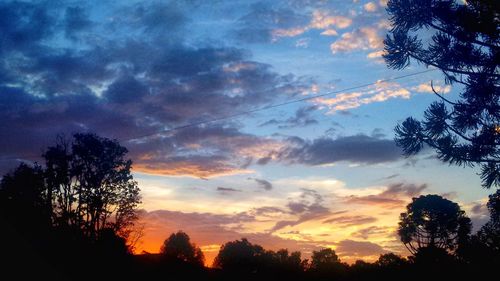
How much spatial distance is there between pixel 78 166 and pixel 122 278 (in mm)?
17381

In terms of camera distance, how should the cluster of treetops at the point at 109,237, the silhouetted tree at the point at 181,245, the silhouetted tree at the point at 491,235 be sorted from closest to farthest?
the cluster of treetops at the point at 109,237 < the silhouetted tree at the point at 491,235 < the silhouetted tree at the point at 181,245

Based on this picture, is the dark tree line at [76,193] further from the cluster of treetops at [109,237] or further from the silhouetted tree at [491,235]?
the silhouetted tree at [491,235]

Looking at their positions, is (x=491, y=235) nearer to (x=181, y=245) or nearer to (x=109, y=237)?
(x=109, y=237)

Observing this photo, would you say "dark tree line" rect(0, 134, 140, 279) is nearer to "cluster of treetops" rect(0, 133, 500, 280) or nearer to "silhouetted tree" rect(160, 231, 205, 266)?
"cluster of treetops" rect(0, 133, 500, 280)

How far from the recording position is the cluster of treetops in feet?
57.3

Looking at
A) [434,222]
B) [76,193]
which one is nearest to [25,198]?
[76,193]

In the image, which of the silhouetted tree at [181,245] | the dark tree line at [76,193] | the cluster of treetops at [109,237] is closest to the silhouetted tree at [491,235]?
the cluster of treetops at [109,237]

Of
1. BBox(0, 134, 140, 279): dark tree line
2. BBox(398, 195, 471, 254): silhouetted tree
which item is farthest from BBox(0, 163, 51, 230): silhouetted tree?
BBox(398, 195, 471, 254): silhouetted tree

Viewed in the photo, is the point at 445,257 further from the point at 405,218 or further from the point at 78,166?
the point at 78,166

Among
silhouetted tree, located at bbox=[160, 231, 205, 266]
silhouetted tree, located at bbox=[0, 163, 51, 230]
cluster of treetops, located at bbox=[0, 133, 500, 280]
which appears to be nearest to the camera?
cluster of treetops, located at bbox=[0, 133, 500, 280]

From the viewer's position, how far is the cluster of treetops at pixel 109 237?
1745 centimetres

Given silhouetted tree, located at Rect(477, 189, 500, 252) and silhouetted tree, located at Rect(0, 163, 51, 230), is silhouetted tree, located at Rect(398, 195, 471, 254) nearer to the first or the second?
silhouetted tree, located at Rect(477, 189, 500, 252)

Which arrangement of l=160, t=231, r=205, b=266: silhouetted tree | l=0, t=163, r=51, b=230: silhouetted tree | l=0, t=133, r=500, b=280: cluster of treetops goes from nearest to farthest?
l=0, t=133, r=500, b=280: cluster of treetops < l=0, t=163, r=51, b=230: silhouetted tree < l=160, t=231, r=205, b=266: silhouetted tree

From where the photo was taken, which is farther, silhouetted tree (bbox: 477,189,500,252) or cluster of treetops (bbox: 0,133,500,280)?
silhouetted tree (bbox: 477,189,500,252)
